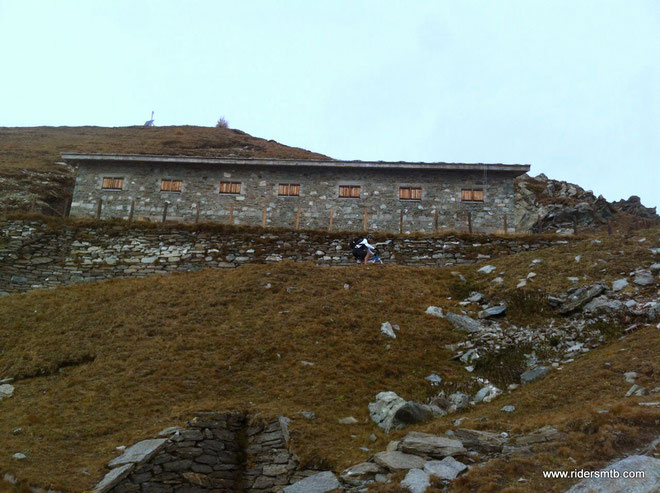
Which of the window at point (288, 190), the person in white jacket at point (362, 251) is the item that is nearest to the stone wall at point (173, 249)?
the person in white jacket at point (362, 251)

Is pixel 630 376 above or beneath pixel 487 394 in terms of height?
above

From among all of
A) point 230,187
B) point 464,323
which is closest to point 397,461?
point 464,323

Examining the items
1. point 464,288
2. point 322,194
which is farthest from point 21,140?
point 464,288

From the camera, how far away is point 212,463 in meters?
12.1

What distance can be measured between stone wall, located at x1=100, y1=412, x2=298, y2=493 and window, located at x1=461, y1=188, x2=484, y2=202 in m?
20.9

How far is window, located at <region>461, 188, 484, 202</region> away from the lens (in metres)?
31.1

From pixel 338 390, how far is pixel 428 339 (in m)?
3.86

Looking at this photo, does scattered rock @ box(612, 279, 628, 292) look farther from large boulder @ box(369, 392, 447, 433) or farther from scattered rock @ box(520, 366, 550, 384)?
large boulder @ box(369, 392, 447, 433)

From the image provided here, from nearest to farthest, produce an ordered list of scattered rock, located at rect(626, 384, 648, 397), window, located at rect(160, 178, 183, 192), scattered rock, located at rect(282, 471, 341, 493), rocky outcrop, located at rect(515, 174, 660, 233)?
scattered rock, located at rect(282, 471, 341, 493), scattered rock, located at rect(626, 384, 648, 397), window, located at rect(160, 178, 183, 192), rocky outcrop, located at rect(515, 174, 660, 233)

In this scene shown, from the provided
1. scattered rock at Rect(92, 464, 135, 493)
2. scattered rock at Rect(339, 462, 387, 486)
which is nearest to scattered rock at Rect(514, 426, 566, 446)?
scattered rock at Rect(339, 462, 387, 486)

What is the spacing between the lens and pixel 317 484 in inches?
424

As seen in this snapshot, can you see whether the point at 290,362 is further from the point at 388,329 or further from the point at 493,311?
the point at 493,311

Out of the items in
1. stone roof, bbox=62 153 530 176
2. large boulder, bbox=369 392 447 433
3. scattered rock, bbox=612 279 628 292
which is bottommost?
large boulder, bbox=369 392 447 433

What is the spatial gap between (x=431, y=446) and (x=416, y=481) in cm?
120
